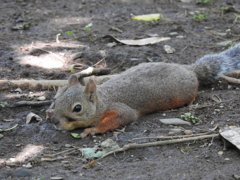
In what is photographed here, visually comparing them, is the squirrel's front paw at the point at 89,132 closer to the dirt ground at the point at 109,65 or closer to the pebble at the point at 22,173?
the dirt ground at the point at 109,65

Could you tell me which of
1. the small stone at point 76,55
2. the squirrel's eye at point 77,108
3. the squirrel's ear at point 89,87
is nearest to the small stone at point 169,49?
the small stone at point 76,55

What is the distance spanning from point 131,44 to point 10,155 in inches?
152

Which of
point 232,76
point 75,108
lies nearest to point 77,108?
point 75,108

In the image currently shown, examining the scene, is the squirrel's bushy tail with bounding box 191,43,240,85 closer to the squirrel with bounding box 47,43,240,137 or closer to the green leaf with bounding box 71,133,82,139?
the squirrel with bounding box 47,43,240,137

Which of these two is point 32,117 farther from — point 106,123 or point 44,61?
point 44,61

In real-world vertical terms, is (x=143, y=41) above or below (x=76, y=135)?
above

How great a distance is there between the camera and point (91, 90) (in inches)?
193

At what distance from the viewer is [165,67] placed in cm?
562

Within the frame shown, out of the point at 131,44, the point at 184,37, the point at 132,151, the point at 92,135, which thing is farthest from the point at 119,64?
the point at 132,151

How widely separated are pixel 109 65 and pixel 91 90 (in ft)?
6.49

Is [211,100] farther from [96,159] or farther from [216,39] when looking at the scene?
[216,39]

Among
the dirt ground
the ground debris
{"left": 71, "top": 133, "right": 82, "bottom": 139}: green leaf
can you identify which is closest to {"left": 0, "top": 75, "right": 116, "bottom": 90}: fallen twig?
the dirt ground

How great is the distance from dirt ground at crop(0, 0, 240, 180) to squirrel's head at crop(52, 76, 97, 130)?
Result: 0.62ft

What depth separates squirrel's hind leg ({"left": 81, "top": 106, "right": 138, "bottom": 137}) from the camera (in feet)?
15.5
